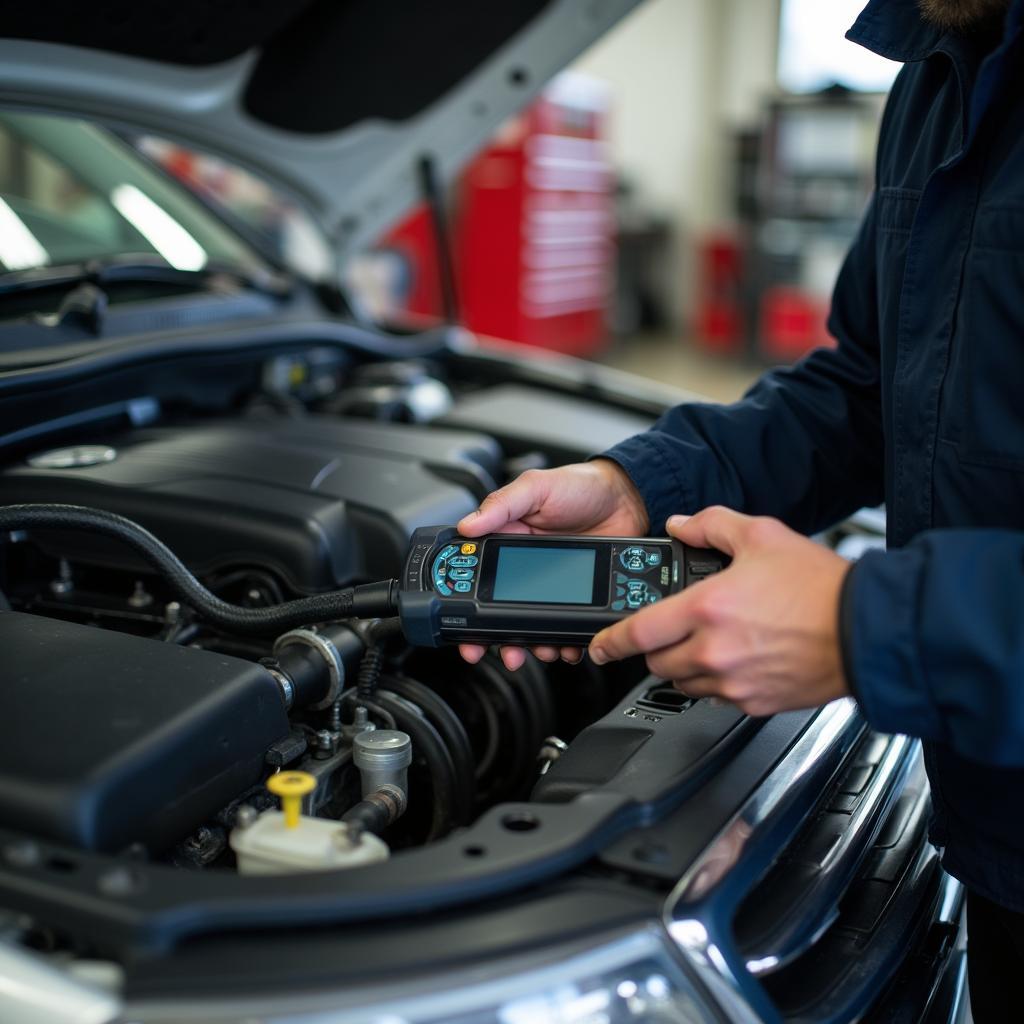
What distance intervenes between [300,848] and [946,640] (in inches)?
16.5

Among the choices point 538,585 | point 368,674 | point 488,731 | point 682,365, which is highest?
point 538,585

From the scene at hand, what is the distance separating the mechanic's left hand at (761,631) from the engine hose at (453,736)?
1.03 feet

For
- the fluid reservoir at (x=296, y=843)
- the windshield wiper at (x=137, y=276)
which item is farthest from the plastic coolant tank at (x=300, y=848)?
the windshield wiper at (x=137, y=276)

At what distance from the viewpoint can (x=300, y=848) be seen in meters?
0.71

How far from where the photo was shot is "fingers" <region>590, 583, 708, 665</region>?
0.75 metres

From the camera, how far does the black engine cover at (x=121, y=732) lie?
0.70 meters

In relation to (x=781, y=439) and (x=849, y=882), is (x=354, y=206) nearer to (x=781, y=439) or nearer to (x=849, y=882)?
(x=781, y=439)

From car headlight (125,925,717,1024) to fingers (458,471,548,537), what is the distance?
1.29 ft

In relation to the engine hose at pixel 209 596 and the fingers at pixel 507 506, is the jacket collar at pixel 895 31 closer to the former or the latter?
the fingers at pixel 507 506

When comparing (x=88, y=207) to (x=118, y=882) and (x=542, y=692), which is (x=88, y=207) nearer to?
(x=542, y=692)

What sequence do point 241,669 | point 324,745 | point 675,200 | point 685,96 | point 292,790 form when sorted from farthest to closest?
point 675,200 < point 685,96 < point 324,745 < point 241,669 < point 292,790

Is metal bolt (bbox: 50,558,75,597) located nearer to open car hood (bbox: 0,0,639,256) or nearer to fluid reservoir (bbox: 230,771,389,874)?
fluid reservoir (bbox: 230,771,389,874)

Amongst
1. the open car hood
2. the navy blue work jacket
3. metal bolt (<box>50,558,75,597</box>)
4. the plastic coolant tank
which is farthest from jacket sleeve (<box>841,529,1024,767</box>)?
the open car hood

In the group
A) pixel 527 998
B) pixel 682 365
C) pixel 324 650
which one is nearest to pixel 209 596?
pixel 324 650
